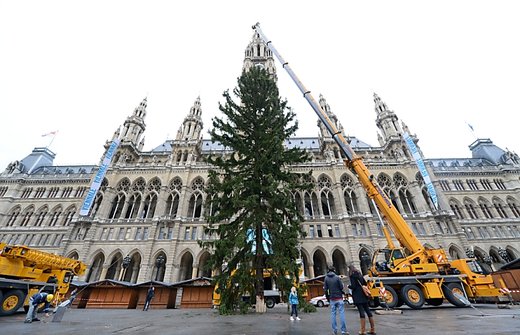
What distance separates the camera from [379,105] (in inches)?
1641

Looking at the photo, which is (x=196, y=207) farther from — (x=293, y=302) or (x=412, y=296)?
(x=412, y=296)

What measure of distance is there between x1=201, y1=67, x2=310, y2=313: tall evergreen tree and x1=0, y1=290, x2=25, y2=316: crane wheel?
30.8ft

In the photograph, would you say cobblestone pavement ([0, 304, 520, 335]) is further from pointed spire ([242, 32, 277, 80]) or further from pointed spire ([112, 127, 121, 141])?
pointed spire ([242, 32, 277, 80])

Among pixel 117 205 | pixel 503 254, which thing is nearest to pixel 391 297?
pixel 503 254

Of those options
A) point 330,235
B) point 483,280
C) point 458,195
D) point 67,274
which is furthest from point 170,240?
point 458,195

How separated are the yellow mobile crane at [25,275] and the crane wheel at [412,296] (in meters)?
17.0

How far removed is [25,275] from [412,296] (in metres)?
19.7

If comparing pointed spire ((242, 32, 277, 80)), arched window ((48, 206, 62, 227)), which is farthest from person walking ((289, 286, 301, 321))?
pointed spire ((242, 32, 277, 80))

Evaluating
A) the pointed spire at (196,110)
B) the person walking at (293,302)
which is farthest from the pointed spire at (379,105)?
the person walking at (293,302)

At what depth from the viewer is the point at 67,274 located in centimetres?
1456

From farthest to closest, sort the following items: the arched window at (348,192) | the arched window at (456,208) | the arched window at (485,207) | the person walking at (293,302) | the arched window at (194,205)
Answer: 1. the arched window at (485,207)
2. the arched window at (456,208)
3. the arched window at (194,205)
4. the arched window at (348,192)
5. the person walking at (293,302)

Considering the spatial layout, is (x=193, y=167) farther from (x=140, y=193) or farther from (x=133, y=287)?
(x=133, y=287)

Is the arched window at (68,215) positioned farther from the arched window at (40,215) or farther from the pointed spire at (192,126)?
the pointed spire at (192,126)

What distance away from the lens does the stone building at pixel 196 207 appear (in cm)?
2753
